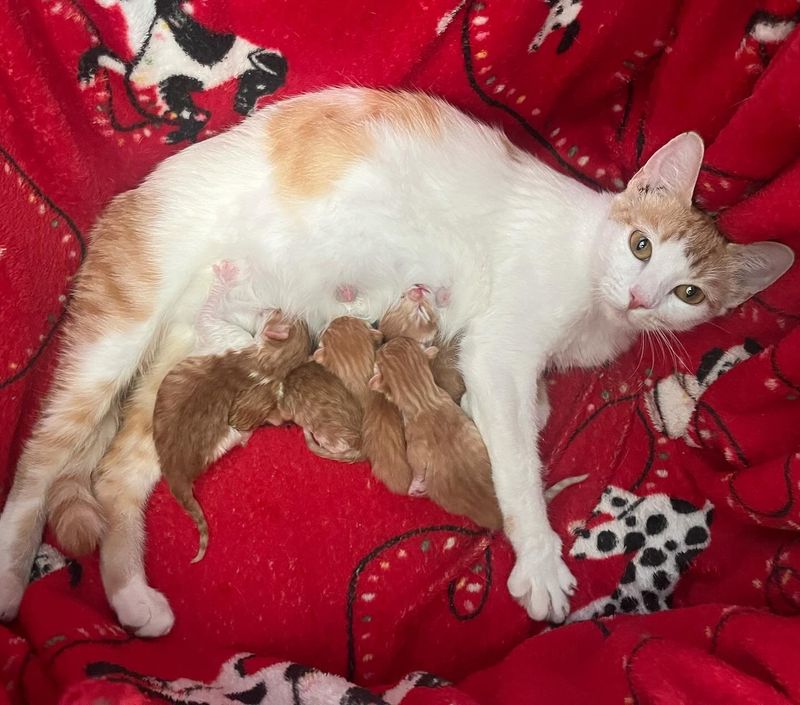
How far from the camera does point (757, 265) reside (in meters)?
1.47

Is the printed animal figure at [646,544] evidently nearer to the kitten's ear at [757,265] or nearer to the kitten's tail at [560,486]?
the kitten's tail at [560,486]

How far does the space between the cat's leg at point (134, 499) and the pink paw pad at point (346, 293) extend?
14.2 inches

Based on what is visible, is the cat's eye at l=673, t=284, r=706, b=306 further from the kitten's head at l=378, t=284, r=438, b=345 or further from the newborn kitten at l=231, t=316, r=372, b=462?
the newborn kitten at l=231, t=316, r=372, b=462

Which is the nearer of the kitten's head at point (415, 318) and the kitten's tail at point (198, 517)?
the kitten's tail at point (198, 517)

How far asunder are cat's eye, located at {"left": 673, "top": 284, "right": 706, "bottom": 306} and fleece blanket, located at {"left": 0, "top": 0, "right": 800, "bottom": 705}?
0.49 feet

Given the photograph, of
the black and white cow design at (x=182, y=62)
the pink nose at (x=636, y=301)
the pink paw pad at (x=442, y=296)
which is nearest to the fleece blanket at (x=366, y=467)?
the black and white cow design at (x=182, y=62)

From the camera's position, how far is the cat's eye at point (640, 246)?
149 centimetres

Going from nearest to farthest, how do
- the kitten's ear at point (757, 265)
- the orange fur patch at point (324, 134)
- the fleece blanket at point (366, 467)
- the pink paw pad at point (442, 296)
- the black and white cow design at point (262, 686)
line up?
1. the black and white cow design at point (262, 686)
2. the fleece blanket at point (366, 467)
3. the kitten's ear at point (757, 265)
4. the orange fur patch at point (324, 134)
5. the pink paw pad at point (442, 296)

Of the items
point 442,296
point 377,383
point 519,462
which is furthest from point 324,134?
point 519,462

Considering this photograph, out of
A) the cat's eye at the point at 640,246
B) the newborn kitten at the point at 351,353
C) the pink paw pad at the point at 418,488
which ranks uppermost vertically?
the cat's eye at the point at 640,246

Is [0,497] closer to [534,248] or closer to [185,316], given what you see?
[185,316]

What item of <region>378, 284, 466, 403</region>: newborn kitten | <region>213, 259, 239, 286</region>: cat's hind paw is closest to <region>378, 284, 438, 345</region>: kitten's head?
<region>378, 284, 466, 403</region>: newborn kitten

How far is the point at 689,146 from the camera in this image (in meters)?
1.41

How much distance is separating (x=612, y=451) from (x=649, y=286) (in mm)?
419
